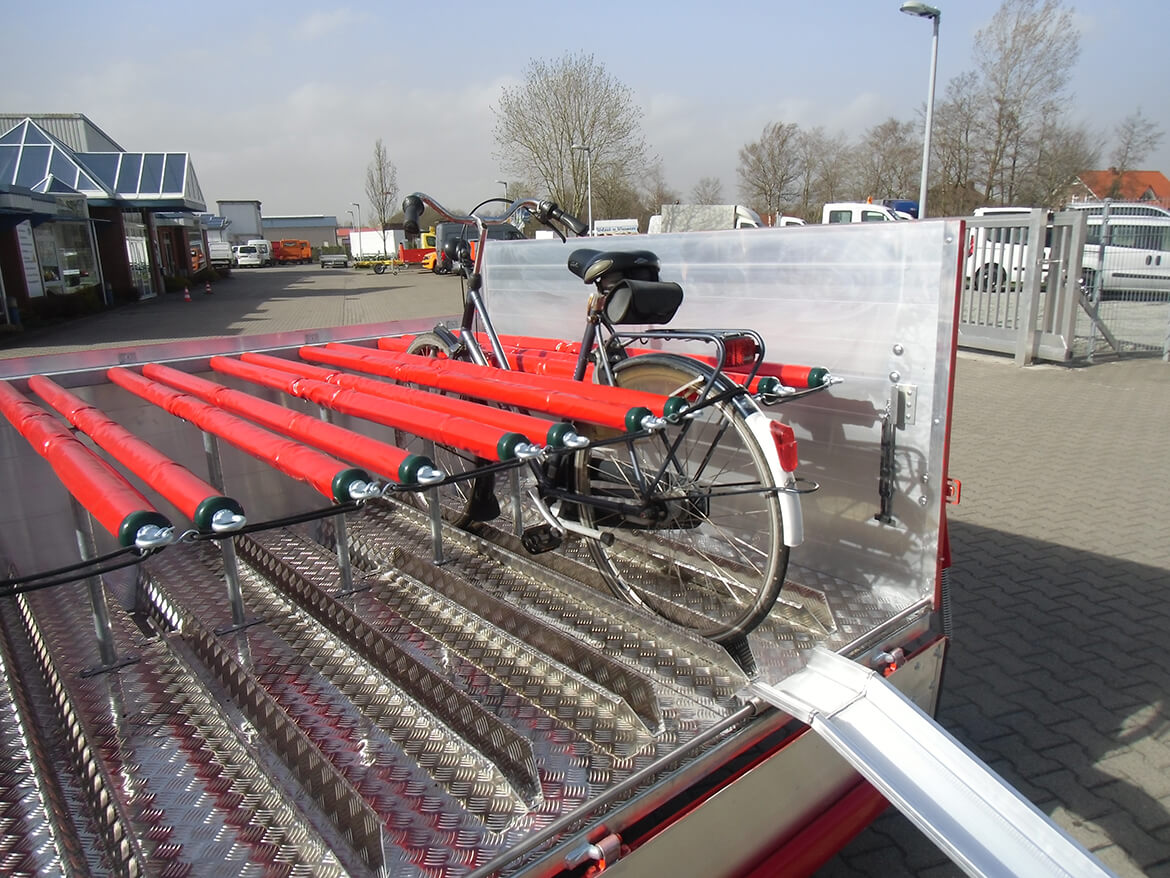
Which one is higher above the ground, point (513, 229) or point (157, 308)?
point (513, 229)

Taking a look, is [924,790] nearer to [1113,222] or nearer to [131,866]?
[131,866]

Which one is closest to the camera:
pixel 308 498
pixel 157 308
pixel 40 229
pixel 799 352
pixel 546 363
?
pixel 799 352

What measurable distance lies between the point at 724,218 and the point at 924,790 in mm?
14792

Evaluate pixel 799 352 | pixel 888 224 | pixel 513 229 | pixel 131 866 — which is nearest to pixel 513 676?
pixel 131 866

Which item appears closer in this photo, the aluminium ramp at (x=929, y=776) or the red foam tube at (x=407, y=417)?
the aluminium ramp at (x=929, y=776)

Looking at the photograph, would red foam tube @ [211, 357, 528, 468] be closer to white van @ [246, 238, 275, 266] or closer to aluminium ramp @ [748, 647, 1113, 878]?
aluminium ramp @ [748, 647, 1113, 878]

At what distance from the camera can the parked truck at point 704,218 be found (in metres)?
15.1

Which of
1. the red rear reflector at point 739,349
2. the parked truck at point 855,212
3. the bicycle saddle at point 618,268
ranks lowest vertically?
the red rear reflector at point 739,349

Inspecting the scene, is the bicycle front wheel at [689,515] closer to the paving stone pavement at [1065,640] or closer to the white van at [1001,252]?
the paving stone pavement at [1065,640]

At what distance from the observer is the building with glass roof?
737 inches

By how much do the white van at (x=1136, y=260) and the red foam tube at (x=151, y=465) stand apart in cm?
1250

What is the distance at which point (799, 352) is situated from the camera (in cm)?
315

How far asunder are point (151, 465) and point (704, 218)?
15.5 m

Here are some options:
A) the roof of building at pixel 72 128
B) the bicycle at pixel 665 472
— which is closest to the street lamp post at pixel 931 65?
the bicycle at pixel 665 472
